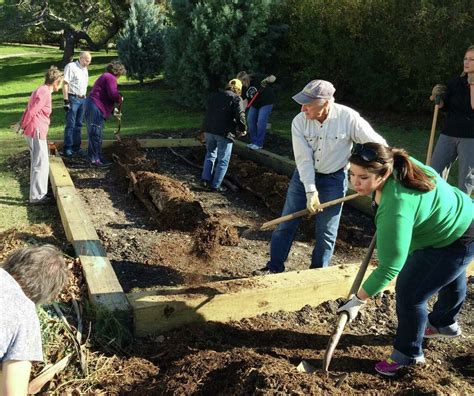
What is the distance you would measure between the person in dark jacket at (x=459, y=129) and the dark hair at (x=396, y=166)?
2.67 metres

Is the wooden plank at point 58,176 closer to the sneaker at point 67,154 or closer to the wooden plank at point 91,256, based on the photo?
the wooden plank at point 91,256

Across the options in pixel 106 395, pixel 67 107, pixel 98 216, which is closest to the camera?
pixel 106 395

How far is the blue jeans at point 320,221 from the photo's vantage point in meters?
4.22

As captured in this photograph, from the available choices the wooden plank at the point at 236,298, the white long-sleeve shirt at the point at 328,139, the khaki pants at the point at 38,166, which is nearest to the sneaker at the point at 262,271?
the wooden plank at the point at 236,298

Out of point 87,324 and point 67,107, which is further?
point 67,107

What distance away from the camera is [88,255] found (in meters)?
4.39

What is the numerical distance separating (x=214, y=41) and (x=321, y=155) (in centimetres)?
1000

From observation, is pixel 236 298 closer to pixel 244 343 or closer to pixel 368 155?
pixel 244 343

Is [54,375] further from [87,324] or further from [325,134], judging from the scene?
[325,134]

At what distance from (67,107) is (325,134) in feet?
20.0

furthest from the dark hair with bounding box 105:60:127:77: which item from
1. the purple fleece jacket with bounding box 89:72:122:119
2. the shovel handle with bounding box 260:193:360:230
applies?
the shovel handle with bounding box 260:193:360:230

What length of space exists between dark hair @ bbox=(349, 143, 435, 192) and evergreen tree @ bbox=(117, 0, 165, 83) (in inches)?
686

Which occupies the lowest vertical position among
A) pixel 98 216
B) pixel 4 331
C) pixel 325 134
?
pixel 98 216

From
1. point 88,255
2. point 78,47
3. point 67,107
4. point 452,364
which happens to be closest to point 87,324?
point 88,255
